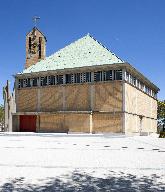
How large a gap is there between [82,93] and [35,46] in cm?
1506

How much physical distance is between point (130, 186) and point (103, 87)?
30324 millimetres

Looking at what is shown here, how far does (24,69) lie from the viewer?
156 ft

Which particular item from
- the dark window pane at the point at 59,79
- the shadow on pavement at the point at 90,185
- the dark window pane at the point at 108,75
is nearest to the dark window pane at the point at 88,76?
the dark window pane at the point at 108,75

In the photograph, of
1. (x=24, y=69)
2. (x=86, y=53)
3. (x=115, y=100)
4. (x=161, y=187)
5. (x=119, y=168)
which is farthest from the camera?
(x=24, y=69)

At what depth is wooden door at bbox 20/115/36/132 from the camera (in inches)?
1689

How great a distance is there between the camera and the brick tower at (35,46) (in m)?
49.0

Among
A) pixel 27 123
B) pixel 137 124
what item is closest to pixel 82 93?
pixel 137 124

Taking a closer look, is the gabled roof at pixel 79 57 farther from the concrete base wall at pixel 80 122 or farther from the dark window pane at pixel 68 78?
the concrete base wall at pixel 80 122

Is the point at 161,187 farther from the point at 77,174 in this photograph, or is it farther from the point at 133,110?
the point at 133,110

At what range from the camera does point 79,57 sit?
4253 centimetres

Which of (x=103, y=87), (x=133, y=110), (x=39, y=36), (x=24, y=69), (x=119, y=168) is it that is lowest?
(x=119, y=168)

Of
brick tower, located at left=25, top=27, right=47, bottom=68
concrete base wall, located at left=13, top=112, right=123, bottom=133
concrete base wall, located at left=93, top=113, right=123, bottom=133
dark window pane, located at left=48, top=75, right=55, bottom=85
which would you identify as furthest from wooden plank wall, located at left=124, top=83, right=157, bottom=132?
brick tower, located at left=25, top=27, right=47, bottom=68

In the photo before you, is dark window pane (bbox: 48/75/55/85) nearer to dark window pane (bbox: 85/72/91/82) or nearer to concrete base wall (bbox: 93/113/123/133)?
dark window pane (bbox: 85/72/91/82)

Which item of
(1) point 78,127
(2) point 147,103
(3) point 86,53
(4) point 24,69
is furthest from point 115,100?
(4) point 24,69
